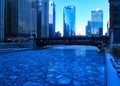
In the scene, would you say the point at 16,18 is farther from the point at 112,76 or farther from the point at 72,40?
the point at 112,76

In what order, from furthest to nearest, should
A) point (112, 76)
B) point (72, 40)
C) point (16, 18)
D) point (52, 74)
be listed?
point (16, 18) → point (72, 40) → point (52, 74) → point (112, 76)

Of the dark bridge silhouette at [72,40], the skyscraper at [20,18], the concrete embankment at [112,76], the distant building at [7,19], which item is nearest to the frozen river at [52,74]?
the concrete embankment at [112,76]

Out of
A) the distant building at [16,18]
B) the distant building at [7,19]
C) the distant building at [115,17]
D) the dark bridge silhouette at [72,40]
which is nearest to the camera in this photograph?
the distant building at [115,17]

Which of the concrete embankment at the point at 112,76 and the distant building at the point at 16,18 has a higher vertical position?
the distant building at the point at 16,18

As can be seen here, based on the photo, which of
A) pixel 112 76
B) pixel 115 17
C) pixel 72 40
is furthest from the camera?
pixel 72 40

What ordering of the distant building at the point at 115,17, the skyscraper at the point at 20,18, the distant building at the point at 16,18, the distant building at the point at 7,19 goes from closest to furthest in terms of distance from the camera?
the distant building at the point at 115,17, the skyscraper at the point at 20,18, the distant building at the point at 16,18, the distant building at the point at 7,19

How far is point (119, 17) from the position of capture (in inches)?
3354

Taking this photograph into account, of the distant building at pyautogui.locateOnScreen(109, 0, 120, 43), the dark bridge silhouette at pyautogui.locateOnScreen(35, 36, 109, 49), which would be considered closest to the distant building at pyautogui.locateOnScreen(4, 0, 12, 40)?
the dark bridge silhouette at pyautogui.locateOnScreen(35, 36, 109, 49)

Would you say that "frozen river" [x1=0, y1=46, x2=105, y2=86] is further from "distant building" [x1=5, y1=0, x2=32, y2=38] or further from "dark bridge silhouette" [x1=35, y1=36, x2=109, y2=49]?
"distant building" [x1=5, y1=0, x2=32, y2=38]

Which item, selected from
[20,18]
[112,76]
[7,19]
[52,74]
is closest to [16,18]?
[20,18]

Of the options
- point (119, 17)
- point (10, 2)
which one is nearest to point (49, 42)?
point (119, 17)

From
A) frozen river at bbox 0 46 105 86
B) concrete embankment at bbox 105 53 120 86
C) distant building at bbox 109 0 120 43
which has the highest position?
distant building at bbox 109 0 120 43

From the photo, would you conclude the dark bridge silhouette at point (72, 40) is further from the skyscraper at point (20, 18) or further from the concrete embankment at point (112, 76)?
the concrete embankment at point (112, 76)

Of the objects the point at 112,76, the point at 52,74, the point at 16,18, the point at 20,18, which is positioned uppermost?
the point at 20,18
